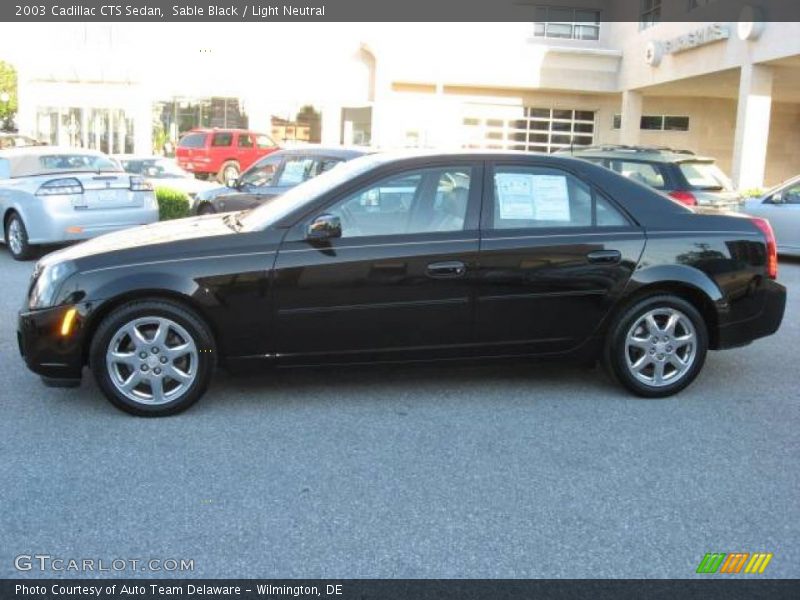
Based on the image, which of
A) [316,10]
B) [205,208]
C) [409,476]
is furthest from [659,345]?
[316,10]

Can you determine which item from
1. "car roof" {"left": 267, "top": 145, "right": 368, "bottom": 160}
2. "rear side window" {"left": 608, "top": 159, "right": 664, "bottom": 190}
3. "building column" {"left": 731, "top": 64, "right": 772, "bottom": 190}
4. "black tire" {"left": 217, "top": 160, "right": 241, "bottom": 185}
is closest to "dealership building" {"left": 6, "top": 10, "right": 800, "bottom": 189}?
"black tire" {"left": 217, "top": 160, "right": 241, "bottom": 185}

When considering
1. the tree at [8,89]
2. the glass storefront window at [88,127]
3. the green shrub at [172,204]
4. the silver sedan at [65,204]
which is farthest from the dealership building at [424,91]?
the silver sedan at [65,204]

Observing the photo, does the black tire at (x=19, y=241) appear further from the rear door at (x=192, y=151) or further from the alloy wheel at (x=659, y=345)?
the rear door at (x=192, y=151)

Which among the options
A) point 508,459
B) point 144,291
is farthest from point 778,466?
point 144,291

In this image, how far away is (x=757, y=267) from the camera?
18.1ft

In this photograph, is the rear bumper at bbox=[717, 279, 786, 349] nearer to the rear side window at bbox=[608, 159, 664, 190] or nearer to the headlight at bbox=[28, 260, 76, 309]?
the headlight at bbox=[28, 260, 76, 309]

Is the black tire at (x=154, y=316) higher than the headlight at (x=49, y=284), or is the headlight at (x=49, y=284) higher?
the headlight at (x=49, y=284)

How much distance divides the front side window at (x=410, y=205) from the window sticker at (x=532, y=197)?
240 mm

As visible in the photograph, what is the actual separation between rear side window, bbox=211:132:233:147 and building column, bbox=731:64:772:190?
619 inches

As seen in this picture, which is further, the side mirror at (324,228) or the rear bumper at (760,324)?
the rear bumper at (760,324)

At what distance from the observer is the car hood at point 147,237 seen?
16.4 feet

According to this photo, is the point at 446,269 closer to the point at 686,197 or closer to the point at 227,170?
the point at 686,197

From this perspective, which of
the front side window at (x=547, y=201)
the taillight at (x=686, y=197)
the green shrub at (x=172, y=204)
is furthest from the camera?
the green shrub at (x=172, y=204)

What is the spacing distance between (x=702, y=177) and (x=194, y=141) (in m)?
20.0
